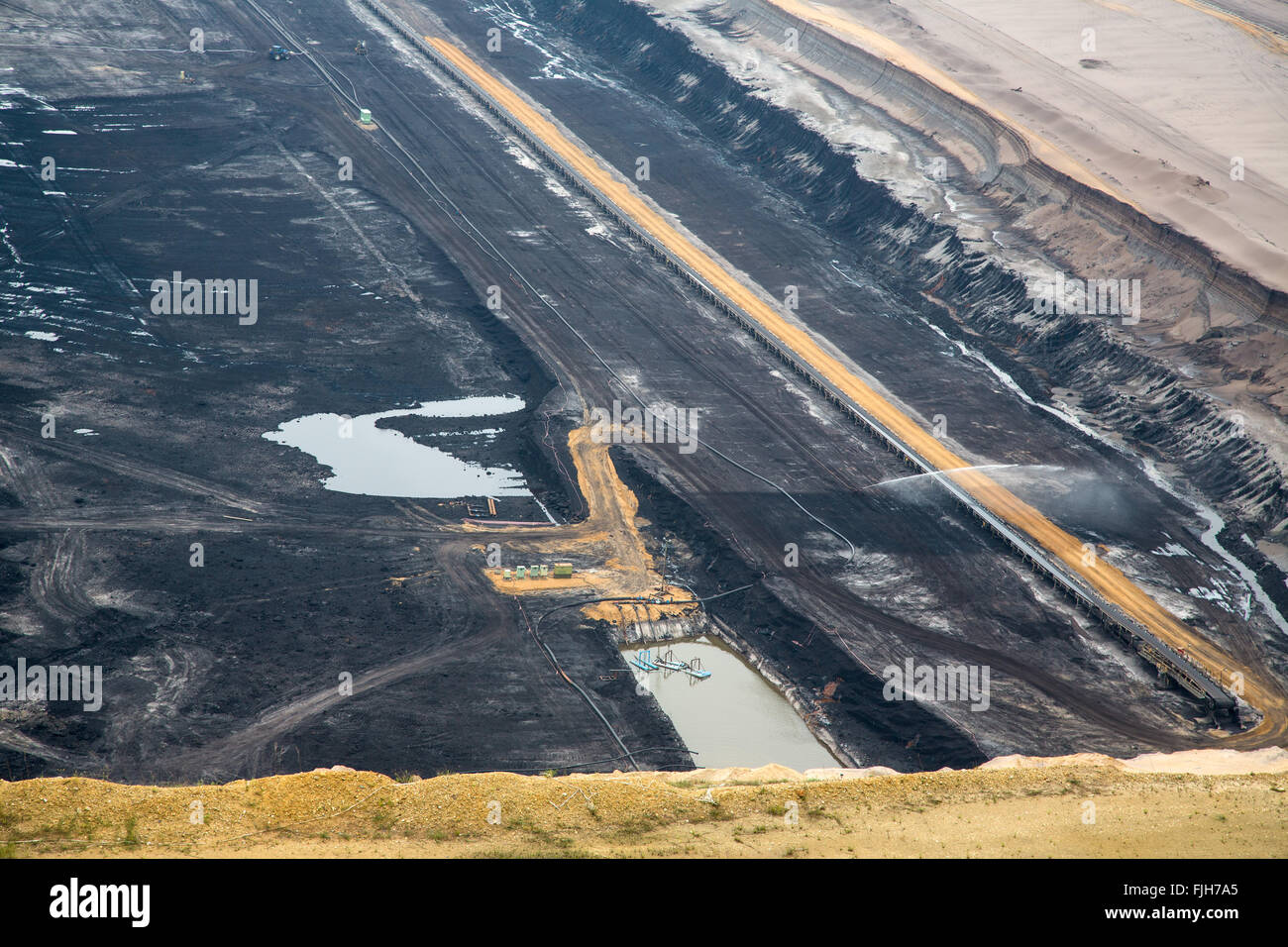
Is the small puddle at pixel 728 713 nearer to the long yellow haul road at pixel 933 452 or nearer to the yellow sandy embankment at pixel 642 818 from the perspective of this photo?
the yellow sandy embankment at pixel 642 818

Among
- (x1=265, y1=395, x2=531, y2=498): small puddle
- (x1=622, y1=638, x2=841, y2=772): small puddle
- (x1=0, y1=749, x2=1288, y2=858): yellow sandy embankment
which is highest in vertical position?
(x1=265, y1=395, x2=531, y2=498): small puddle

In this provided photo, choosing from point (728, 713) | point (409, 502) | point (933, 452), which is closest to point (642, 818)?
point (728, 713)

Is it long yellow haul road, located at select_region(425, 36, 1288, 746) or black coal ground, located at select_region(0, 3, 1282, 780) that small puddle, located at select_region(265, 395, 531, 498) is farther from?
long yellow haul road, located at select_region(425, 36, 1288, 746)

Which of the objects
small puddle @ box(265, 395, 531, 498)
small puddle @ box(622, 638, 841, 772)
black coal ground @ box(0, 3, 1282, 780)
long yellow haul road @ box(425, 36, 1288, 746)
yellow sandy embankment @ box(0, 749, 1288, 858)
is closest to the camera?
yellow sandy embankment @ box(0, 749, 1288, 858)

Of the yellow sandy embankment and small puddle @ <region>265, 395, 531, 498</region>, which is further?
small puddle @ <region>265, 395, 531, 498</region>

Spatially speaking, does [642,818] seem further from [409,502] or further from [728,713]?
[409,502]

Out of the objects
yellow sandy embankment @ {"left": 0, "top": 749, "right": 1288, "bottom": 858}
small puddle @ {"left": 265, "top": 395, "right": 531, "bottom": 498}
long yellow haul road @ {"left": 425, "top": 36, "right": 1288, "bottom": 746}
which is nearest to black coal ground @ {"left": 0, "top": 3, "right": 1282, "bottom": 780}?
small puddle @ {"left": 265, "top": 395, "right": 531, "bottom": 498}
